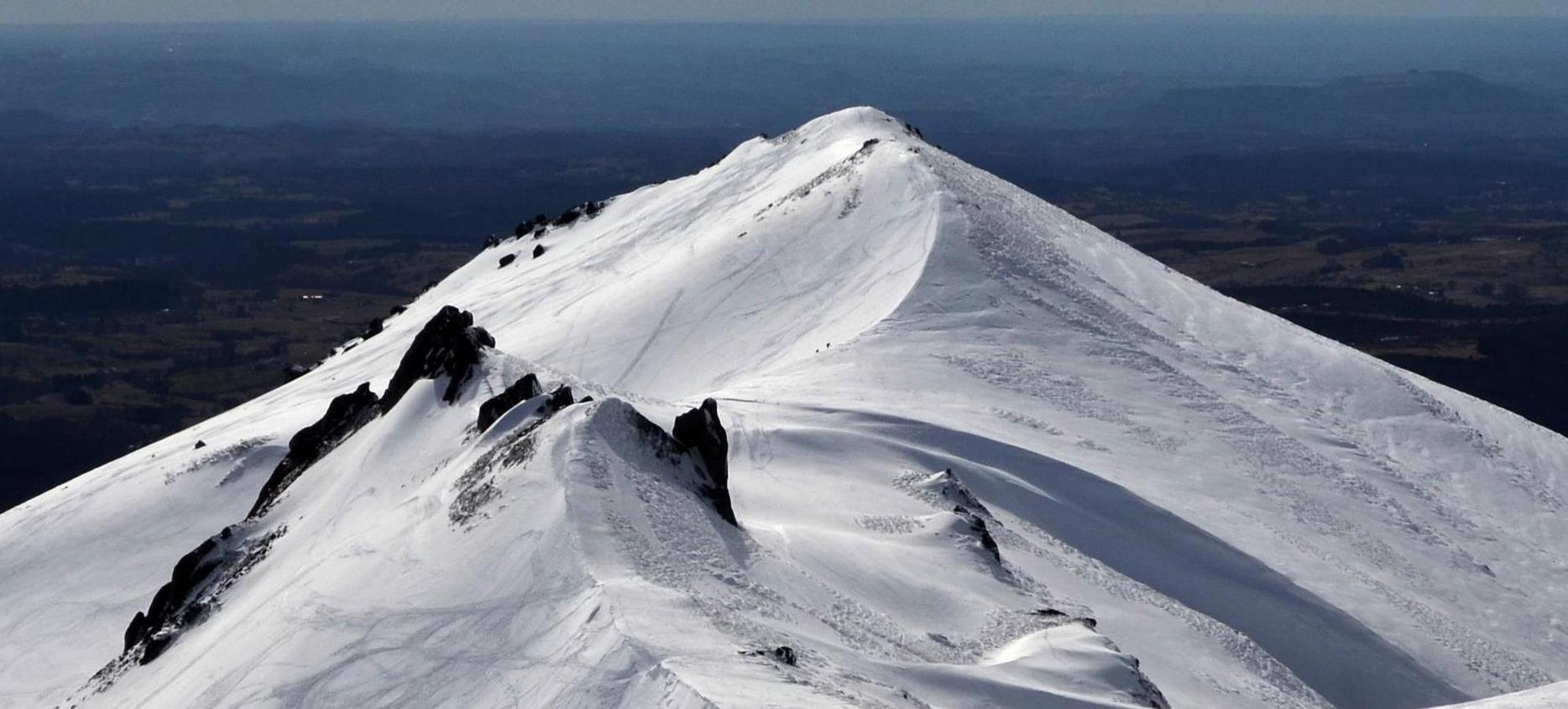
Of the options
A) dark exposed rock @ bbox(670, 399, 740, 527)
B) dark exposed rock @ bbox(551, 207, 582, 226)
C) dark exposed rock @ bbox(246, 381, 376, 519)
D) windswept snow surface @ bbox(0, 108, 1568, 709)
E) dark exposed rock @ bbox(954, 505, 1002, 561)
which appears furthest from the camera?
dark exposed rock @ bbox(551, 207, 582, 226)

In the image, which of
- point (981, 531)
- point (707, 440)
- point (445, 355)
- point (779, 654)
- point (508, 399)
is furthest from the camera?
point (445, 355)

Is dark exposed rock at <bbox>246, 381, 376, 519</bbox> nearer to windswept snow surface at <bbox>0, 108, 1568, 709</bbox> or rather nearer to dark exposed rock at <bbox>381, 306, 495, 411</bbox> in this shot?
dark exposed rock at <bbox>381, 306, 495, 411</bbox>

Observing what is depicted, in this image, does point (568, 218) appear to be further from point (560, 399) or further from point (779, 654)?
point (779, 654)

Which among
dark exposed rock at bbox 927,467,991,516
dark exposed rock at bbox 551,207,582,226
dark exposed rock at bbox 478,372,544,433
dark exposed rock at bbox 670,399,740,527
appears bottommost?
dark exposed rock at bbox 927,467,991,516

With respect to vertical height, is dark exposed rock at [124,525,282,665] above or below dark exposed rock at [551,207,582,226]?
below

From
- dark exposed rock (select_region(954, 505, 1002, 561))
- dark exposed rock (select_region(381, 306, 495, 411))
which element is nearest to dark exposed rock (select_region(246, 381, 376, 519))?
dark exposed rock (select_region(381, 306, 495, 411))

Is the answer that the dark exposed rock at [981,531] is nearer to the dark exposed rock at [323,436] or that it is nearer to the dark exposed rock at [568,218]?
the dark exposed rock at [323,436]

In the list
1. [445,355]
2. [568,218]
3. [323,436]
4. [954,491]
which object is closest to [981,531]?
[954,491]

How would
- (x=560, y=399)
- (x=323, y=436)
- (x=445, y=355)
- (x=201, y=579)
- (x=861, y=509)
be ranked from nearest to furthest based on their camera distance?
(x=560, y=399), (x=201, y=579), (x=861, y=509), (x=445, y=355), (x=323, y=436)
